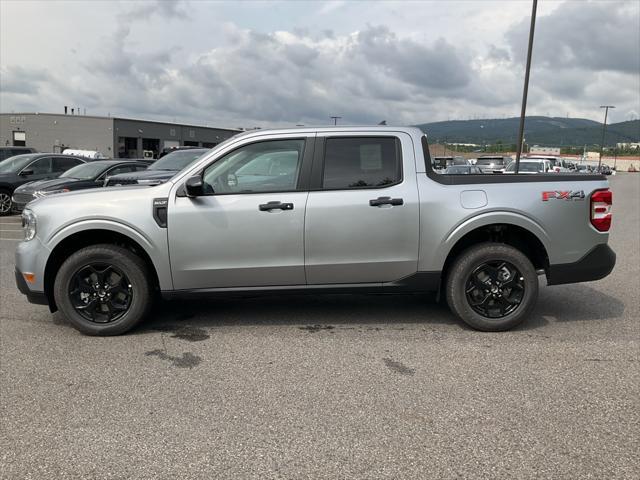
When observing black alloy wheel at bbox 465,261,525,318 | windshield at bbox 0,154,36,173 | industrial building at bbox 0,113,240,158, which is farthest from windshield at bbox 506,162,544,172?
industrial building at bbox 0,113,240,158

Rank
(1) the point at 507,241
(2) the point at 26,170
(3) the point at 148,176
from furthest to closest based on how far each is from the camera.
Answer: (2) the point at 26,170
(3) the point at 148,176
(1) the point at 507,241

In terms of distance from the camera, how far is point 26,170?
48.0ft

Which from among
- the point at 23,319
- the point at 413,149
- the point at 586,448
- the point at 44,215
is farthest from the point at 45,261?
the point at 586,448

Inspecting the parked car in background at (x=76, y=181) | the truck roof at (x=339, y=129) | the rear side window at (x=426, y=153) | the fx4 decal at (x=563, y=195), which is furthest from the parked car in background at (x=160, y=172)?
the fx4 decal at (x=563, y=195)

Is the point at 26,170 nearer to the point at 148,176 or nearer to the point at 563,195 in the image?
the point at 148,176

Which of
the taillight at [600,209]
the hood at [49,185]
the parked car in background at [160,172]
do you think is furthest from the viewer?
the hood at [49,185]

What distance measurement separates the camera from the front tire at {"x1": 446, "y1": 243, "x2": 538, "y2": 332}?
15.7 feet

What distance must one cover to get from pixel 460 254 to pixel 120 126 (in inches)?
2668

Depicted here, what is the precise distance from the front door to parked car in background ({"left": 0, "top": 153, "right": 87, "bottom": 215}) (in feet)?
38.9

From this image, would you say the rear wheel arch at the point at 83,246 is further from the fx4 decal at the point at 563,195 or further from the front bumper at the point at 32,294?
the fx4 decal at the point at 563,195

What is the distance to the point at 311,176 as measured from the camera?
4.73m

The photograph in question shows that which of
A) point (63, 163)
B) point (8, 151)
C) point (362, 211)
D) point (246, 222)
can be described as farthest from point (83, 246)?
point (8, 151)

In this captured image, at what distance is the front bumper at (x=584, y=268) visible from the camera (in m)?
4.91

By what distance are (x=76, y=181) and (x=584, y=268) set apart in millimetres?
10638
